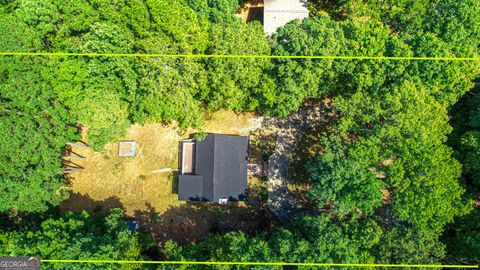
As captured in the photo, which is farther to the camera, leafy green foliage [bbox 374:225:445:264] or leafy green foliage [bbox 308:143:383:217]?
leafy green foliage [bbox 308:143:383:217]

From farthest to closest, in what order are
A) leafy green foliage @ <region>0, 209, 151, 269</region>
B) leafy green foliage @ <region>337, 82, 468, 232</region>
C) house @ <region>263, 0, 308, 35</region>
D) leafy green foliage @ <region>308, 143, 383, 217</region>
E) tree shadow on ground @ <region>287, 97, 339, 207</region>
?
tree shadow on ground @ <region>287, 97, 339, 207</region> → house @ <region>263, 0, 308, 35</region> → leafy green foliage @ <region>308, 143, 383, 217</region> → leafy green foliage @ <region>337, 82, 468, 232</region> → leafy green foliage @ <region>0, 209, 151, 269</region>

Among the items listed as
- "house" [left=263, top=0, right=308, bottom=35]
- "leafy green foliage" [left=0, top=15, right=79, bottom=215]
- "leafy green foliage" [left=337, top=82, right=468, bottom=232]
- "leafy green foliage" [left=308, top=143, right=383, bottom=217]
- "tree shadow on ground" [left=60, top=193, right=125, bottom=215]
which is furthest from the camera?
"tree shadow on ground" [left=60, top=193, right=125, bottom=215]

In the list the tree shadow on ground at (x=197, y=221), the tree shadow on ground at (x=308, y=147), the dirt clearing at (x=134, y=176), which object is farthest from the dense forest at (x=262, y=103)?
the tree shadow on ground at (x=308, y=147)

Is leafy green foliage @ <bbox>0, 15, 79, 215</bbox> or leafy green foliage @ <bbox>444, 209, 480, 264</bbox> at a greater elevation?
leafy green foliage @ <bbox>0, 15, 79, 215</bbox>

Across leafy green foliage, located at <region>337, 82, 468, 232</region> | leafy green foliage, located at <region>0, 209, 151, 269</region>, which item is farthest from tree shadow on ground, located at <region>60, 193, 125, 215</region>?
leafy green foliage, located at <region>337, 82, 468, 232</region>

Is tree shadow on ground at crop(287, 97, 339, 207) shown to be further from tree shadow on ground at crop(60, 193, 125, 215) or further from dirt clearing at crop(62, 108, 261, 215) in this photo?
tree shadow on ground at crop(60, 193, 125, 215)

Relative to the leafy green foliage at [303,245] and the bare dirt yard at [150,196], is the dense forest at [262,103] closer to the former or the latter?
the leafy green foliage at [303,245]

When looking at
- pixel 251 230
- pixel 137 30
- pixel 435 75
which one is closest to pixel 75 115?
pixel 137 30

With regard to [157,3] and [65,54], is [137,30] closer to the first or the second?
[157,3]
